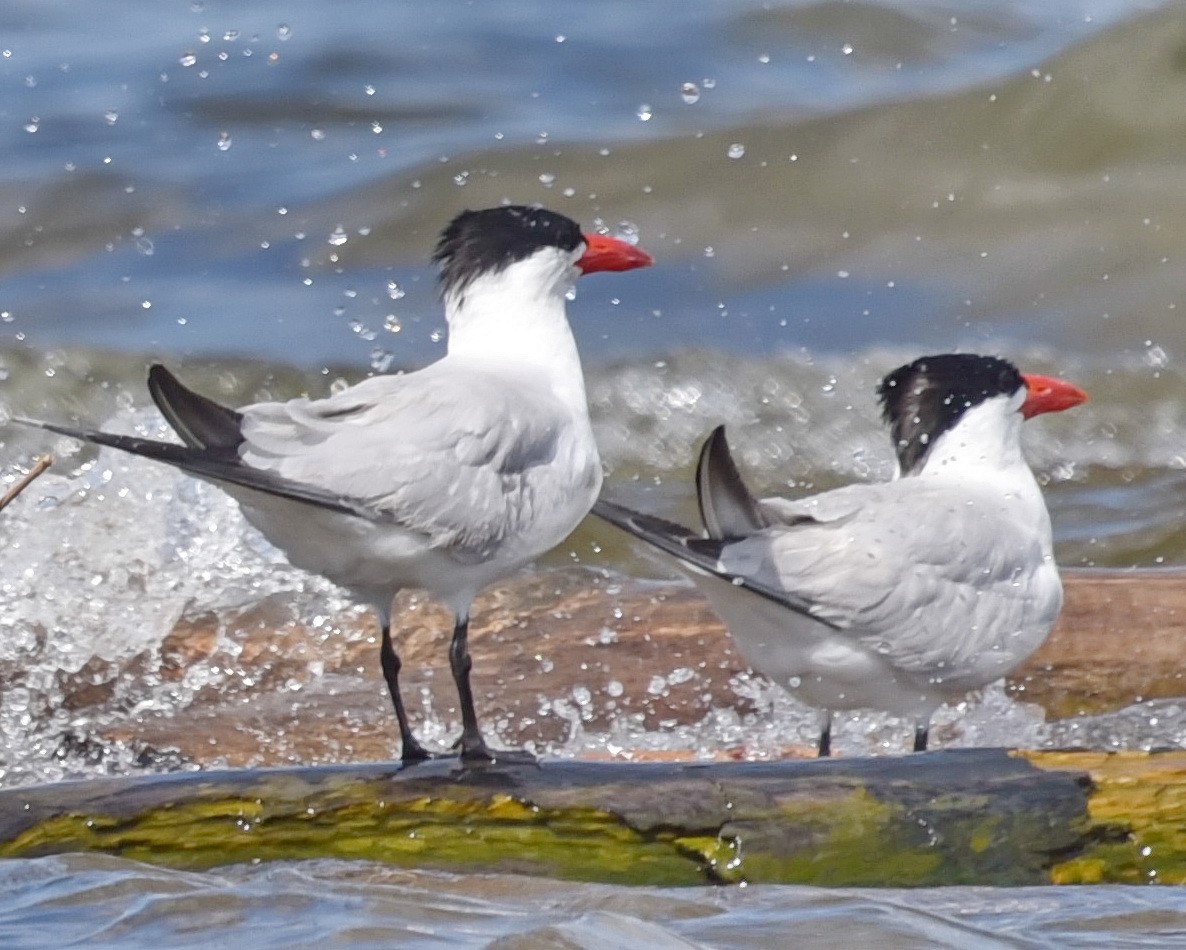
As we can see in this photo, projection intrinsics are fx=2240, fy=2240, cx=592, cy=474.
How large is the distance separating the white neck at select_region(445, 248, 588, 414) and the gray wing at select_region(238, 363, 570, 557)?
28cm

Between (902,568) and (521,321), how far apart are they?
3.03 ft

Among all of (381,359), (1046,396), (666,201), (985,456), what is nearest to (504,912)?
(985,456)

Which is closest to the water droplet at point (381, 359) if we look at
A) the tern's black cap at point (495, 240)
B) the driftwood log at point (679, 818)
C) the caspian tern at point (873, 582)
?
the tern's black cap at point (495, 240)

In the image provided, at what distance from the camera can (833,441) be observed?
8828 millimetres

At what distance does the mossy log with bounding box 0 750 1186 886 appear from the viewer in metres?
3.60

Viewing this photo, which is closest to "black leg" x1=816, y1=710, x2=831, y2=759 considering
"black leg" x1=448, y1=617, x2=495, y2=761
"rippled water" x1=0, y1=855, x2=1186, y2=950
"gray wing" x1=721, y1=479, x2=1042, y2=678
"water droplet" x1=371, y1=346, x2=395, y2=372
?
"gray wing" x1=721, y1=479, x2=1042, y2=678

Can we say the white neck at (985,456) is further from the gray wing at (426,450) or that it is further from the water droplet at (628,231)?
the water droplet at (628,231)

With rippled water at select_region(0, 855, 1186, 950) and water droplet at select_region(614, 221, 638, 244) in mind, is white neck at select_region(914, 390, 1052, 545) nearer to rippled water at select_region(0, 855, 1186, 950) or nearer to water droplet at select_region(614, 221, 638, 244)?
rippled water at select_region(0, 855, 1186, 950)

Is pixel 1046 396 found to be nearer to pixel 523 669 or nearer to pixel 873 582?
pixel 873 582

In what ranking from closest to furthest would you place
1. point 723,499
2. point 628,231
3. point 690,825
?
point 690,825
point 723,499
point 628,231

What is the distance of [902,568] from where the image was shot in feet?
14.8

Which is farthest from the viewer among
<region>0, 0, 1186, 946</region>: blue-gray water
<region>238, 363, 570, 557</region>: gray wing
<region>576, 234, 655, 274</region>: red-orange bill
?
<region>0, 0, 1186, 946</region>: blue-gray water

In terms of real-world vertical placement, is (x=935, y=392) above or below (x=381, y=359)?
below

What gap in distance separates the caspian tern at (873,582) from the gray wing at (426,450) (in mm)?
212
